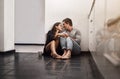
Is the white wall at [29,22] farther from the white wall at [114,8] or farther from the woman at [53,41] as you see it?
the white wall at [114,8]

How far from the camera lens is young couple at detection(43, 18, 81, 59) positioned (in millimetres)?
5270

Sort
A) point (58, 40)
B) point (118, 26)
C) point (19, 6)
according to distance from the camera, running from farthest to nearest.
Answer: point (19, 6) < point (58, 40) < point (118, 26)

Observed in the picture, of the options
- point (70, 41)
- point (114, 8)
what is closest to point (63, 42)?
point (70, 41)

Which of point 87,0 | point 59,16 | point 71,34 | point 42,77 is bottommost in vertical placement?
point 42,77

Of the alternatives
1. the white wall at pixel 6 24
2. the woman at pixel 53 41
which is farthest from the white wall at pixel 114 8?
the white wall at pixel 6 24

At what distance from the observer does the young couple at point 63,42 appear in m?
5.27

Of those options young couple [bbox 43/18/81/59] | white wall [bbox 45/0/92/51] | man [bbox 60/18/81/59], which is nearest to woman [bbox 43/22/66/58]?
young couple [bbox 43/18/81/59]

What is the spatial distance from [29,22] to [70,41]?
12.0ft

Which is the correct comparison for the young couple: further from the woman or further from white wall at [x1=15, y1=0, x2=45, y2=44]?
white wall at [x1=15, y1=0, x2=45, y2=44]

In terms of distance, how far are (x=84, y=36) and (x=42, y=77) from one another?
414 cm

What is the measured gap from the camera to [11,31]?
6.52 meters

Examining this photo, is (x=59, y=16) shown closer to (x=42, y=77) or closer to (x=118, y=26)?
(x=42, y=77)

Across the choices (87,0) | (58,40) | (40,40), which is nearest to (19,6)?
(40,40)

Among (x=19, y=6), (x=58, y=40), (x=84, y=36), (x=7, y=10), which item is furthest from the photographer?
(x=19, y=6)
